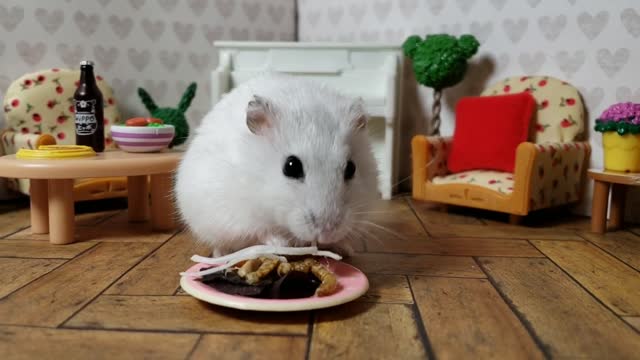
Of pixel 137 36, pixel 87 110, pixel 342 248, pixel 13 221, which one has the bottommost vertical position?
pixel 13 221

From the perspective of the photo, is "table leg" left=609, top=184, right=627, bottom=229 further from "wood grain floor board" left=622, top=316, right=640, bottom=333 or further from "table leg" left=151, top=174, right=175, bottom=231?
"table leg" left=151, top=174, right=175, bottom=231

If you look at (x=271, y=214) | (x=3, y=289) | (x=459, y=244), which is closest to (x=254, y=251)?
(x=271, y=214)

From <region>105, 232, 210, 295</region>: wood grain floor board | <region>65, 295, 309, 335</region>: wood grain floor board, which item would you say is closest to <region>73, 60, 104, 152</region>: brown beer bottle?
<region>105, 232, 210, 295</region>: wood grain floor board

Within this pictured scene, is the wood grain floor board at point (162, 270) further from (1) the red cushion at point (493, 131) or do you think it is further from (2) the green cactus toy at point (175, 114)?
(1) the red cushion at point (493, 131)

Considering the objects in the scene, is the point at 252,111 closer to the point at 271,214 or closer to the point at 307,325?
the point at 271,214

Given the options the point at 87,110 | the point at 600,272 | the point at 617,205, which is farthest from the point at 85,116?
the point at 617,205

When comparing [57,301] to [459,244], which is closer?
[57,301]

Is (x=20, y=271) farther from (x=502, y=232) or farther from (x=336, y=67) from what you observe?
(x=336, y=67)
